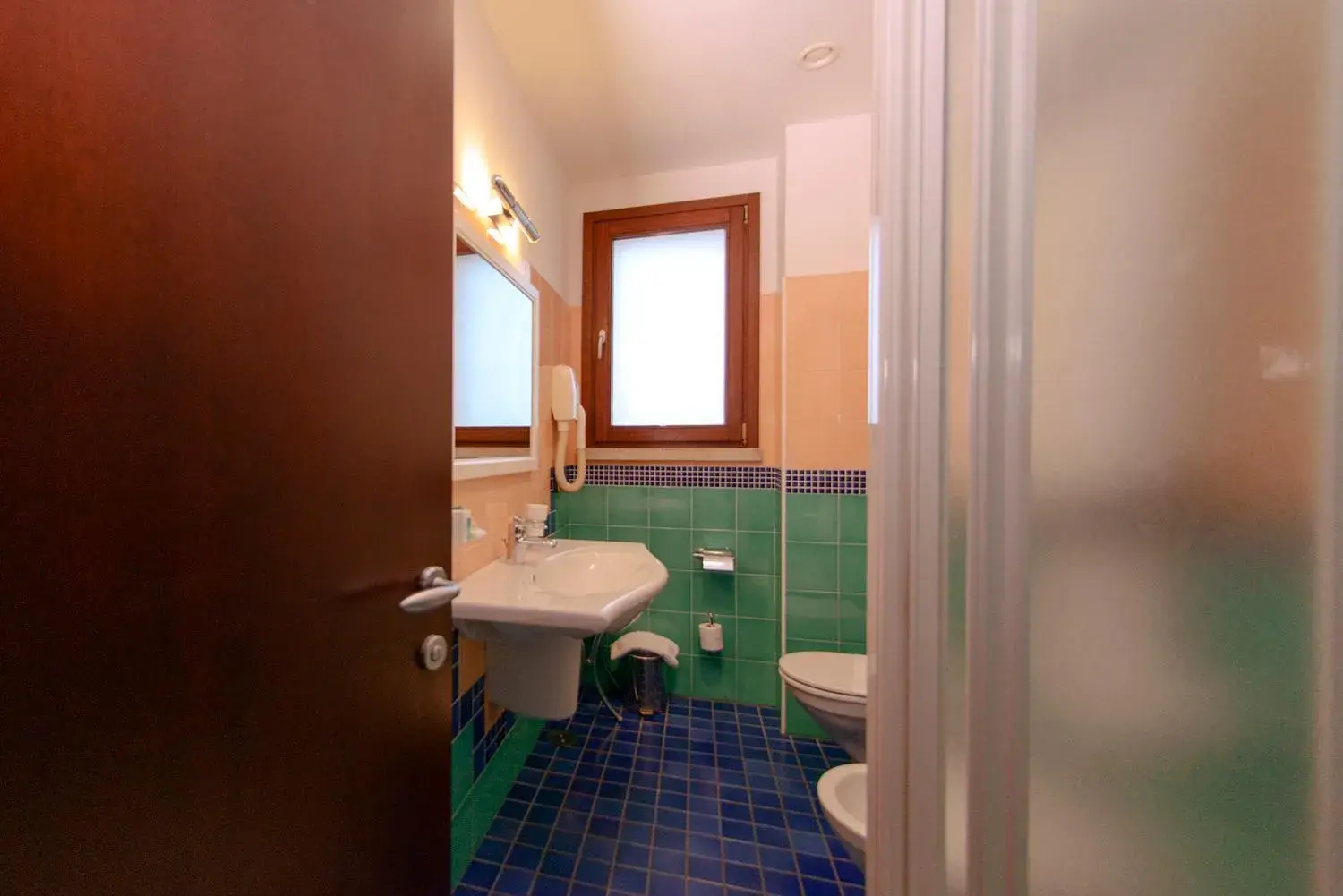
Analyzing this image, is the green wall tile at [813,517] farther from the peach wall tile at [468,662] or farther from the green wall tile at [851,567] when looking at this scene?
the peach wall tile at [468,662]

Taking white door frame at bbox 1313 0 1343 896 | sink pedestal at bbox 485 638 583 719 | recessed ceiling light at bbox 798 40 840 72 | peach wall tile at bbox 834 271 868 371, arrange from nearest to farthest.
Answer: white door frame at bbox 1313 0 1343 896 < sink pedestal at bbox 485 638 583 719 < recessed ceiling light at bbox 798 40 840 72 < peach wall tile at bbox 834 271 868 371

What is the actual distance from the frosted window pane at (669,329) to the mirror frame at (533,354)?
0.42 meters

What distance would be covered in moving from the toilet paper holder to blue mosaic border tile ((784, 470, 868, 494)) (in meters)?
0.37

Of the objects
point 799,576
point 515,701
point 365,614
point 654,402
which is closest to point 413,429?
point 365,614

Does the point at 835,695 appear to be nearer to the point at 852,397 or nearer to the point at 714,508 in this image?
the point at 714,508

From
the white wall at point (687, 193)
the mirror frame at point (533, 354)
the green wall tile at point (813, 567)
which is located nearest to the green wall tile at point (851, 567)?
the green wall tile at point (813, 567)

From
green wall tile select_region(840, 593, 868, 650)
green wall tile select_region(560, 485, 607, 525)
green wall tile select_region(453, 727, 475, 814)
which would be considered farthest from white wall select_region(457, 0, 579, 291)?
green wall tile select_region(840, 593, 868, 650)

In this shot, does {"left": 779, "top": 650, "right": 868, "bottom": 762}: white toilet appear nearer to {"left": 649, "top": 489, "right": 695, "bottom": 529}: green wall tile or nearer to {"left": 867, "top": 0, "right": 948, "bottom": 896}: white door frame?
{"left": 649, "top": 489, "right": 695, "bottom": 529}: green wall tile

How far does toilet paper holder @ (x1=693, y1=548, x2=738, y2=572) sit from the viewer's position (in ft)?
5.76

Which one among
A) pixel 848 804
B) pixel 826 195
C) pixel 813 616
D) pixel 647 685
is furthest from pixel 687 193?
pixel 848 804

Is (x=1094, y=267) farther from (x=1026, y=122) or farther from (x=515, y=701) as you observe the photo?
(x=515, y=701)

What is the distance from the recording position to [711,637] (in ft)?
5.82

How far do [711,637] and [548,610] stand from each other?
1.06 m

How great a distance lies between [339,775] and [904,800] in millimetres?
606
